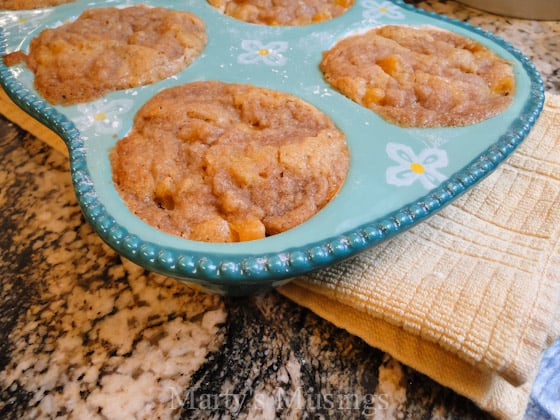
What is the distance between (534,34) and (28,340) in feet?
4.93

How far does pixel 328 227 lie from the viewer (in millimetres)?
701

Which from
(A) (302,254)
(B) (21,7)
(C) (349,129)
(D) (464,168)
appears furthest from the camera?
(B) (21,7)

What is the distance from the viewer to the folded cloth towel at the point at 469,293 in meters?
0.63

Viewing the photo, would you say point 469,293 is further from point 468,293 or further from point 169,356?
point 169,356

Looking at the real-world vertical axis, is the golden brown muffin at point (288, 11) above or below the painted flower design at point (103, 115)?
above

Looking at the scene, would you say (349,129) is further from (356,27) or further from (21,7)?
(21,7)

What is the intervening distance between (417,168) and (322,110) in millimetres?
238

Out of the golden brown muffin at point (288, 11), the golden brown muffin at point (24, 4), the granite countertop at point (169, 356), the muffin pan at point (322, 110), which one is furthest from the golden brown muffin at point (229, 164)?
the golden brown muffin at point (24, 4)

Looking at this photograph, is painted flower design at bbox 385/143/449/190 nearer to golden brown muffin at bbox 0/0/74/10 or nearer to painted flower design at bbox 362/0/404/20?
painted flower design at bbox 362/0/404/20

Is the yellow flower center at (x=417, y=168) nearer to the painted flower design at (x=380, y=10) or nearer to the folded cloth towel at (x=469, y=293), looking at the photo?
the folded cloth towel at (x=469, y=293)

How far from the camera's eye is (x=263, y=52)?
43.2 inches

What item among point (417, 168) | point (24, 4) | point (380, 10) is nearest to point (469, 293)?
point (417, 168)

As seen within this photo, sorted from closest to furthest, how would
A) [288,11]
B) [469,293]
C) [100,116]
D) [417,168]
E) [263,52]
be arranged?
1. [469,293]
2. [417,168]
3. [100,116]
4. [263,52]
5. [288,11]

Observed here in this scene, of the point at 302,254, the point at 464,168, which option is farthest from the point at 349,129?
the point at 302,254
